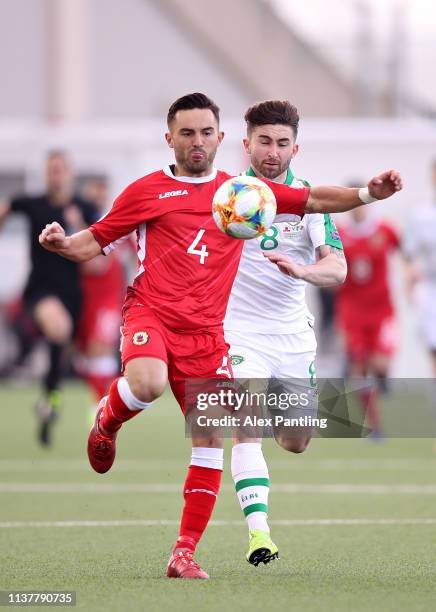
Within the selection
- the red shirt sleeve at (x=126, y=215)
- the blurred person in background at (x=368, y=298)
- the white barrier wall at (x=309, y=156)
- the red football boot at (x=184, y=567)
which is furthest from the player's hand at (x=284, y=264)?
the white barrier wall at (x=309, y=156)

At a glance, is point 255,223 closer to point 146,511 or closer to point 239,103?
point 146,511

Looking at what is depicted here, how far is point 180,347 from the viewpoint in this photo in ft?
21.3

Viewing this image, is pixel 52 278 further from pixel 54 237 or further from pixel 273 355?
pixel 54 237

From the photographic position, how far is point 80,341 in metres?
13.9

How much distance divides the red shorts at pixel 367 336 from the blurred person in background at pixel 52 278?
10.5 ft

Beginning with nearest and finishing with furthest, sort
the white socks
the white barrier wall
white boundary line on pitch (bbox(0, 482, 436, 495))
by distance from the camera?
the white socks < white boundary line on pitch (bbox(0, 482, 436, 495)) < the white barrier wall

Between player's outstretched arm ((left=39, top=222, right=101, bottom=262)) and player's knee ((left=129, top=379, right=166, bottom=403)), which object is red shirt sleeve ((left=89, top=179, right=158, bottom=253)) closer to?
player's outstretched arm ((left=39, top=222, right=101, bottom=262))

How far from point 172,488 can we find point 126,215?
392cm

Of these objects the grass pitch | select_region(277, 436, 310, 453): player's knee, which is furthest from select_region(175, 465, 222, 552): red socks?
select_region(277, 436, 310, 453): player's knee

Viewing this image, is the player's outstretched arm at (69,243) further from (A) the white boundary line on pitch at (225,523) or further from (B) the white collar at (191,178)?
(A) the white boundary line on pitch at (225,523)

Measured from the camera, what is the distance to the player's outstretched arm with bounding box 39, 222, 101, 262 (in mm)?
6523

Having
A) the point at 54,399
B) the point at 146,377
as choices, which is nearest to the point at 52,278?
the point at 54,399

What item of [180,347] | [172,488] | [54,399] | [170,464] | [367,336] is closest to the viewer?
[180,347]

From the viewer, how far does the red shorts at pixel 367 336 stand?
49.1ft
